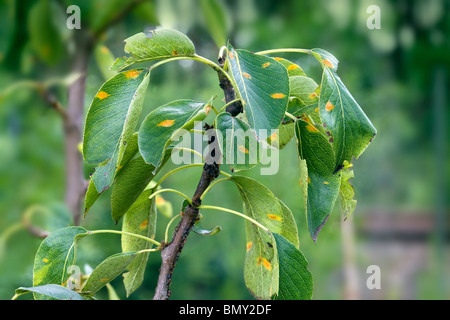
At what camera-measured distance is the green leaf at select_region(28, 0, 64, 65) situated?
0.45 meters

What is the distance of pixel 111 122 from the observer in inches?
6.3

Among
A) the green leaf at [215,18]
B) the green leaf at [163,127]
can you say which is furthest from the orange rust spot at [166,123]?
the green leaf at [215,18]

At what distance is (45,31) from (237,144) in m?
0.38

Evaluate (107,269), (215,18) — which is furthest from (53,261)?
(215,18)

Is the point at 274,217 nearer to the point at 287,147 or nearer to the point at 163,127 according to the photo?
the point at 163,127

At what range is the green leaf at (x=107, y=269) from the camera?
174mm

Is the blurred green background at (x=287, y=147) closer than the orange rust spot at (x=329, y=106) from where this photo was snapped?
No

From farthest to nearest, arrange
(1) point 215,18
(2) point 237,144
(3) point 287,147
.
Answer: (3) point 287,147 < (1) point 215,18 < (2) point 237,144

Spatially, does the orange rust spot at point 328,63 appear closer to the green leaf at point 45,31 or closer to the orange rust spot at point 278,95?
the orange rust spot at point 278,95

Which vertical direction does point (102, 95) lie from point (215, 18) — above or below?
below

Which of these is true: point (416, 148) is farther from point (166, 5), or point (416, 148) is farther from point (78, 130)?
point (78, 130)

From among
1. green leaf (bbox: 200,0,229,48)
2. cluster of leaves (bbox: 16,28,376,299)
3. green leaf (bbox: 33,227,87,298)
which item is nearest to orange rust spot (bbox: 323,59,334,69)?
cluster of leaves (bbox: 16,28,376,299)

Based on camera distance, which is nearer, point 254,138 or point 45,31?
point 254,138
